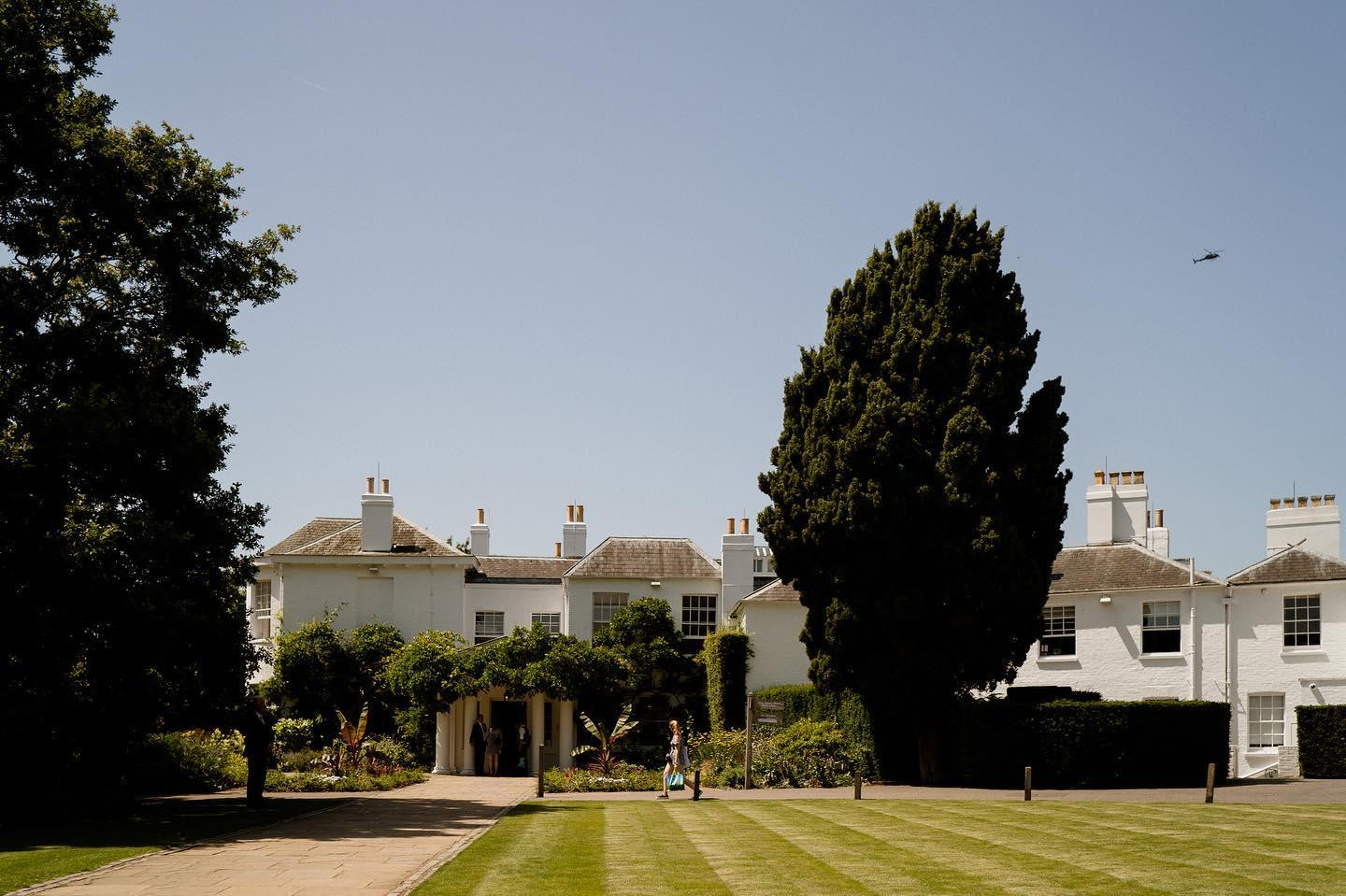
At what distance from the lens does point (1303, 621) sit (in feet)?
120

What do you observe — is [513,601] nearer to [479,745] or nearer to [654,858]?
[479,745]

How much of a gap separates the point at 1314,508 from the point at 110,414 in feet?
110

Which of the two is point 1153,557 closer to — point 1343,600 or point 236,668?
point 1343,600

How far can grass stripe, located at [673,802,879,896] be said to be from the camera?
1245 cm

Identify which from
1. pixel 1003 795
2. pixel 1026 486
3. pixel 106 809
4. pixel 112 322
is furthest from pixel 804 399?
pixel 106 809

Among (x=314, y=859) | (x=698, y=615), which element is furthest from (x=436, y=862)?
(x=698, y=615)

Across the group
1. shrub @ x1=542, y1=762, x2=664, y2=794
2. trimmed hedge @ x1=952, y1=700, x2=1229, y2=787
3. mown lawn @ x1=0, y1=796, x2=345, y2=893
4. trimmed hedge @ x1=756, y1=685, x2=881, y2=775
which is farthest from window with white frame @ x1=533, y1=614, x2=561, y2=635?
mown lawn @ x1=0, y1=796, x2=345, y2=893

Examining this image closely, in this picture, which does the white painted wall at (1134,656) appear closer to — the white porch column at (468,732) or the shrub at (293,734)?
the white porch column at (468,732)

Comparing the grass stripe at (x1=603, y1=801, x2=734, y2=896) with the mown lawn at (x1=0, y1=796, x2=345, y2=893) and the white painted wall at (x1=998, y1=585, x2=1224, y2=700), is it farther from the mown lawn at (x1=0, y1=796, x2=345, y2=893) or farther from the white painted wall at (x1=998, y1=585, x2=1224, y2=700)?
the white painted wall at (x1=998, y1=585, x2=1224, y2=700)

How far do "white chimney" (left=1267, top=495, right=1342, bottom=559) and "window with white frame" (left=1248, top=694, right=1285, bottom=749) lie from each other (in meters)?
4.43

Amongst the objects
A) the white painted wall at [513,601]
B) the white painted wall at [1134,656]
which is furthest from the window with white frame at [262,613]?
the white painted wall at [1134,656]

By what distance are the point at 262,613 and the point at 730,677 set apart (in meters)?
16.5

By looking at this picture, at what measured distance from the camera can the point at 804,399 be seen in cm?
3266

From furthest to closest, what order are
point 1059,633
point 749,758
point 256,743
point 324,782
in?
point 1059,633 < point 749,758 < point 324,782 < point 256,743
